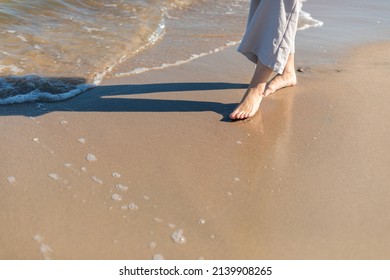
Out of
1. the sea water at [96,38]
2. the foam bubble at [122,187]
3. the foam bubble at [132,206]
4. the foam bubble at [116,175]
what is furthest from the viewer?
the sea water at [96,38]

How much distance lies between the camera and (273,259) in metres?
Answer: 1.88

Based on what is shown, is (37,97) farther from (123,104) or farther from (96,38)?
(96,38)

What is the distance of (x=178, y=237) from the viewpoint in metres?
1.97

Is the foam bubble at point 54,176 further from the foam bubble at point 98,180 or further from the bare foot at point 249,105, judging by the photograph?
the bare foot at point 249,105

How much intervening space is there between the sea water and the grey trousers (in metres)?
1.15

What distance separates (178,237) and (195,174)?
487 mm

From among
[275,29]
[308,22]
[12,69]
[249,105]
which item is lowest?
[12,69]

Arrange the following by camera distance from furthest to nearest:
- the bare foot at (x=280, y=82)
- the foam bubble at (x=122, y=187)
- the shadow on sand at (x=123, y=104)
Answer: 1. the bare foot at (x=280, y=82)
2. the shadow on sand at (x=123, y=104)
3. the foam bubble at (x=122, y=187)

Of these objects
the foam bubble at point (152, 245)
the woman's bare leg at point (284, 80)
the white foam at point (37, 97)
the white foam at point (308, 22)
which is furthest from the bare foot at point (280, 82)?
the white foam at point (308, 22)

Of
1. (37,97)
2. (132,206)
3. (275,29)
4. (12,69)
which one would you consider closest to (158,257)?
(132,206)

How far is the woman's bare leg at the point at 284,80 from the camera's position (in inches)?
133

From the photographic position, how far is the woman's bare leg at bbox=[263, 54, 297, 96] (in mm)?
3391

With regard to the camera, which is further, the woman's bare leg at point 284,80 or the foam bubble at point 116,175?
the woman's bare leg at point 284,80
